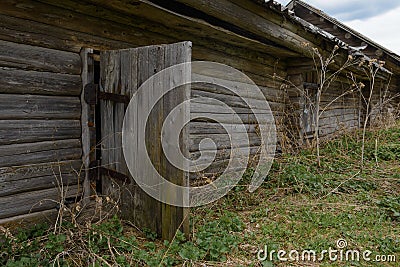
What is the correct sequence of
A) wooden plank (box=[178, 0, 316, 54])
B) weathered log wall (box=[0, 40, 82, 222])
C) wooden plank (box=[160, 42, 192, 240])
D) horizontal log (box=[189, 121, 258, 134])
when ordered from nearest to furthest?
wooden plank (box=[160, 42, 192, 240]), weathered log wall (box=[0, 40, 82, 222]), wooden plank (box=[178, 0, 316, 54]), horizontal log (box=[189, 121, 258, 134])

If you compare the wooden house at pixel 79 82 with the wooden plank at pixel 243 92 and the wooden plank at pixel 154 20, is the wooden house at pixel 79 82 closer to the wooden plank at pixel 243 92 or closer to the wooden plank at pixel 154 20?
the wooden plank at pixel 154 20

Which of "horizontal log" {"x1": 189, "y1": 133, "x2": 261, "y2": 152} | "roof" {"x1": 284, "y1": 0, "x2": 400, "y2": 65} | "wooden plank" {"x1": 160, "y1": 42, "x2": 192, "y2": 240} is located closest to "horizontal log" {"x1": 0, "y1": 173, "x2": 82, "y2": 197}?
"wooden plank" {"x1": 160, "y1": 42, "x2": 192, "y2": 240}

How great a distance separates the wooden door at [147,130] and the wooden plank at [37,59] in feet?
0.98

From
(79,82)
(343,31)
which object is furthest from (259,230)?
(343,31)

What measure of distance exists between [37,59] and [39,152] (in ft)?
2.75

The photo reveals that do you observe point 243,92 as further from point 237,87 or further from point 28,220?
point 28,220

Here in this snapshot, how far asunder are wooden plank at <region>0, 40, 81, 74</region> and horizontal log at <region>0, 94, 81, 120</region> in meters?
0.26

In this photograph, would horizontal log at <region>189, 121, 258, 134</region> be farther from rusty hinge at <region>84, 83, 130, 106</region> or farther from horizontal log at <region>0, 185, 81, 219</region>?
horizontal log at <region>0, 185, 81, 219</region>

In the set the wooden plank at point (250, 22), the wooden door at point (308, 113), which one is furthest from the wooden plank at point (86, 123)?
the wooden door at point (308, 113)

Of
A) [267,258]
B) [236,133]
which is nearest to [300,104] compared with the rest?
[236,133]

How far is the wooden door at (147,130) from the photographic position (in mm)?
2719

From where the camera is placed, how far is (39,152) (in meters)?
2.96

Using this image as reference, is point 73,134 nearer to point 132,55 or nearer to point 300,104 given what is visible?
point 132,55

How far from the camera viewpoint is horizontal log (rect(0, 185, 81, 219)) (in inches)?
108
